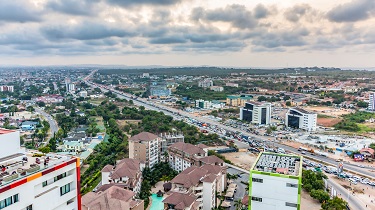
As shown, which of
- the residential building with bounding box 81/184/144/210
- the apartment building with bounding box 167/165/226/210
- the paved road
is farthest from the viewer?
the paved road

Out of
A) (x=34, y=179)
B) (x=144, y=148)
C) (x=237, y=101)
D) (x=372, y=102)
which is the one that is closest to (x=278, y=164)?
(x=34, y=179)

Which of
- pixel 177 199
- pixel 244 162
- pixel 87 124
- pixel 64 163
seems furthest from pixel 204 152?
pixel 87 124

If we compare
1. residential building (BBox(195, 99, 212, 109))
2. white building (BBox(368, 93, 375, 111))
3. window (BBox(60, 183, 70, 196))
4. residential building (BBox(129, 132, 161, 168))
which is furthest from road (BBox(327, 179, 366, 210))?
residential building (BBox(195, 99, 212, 109))

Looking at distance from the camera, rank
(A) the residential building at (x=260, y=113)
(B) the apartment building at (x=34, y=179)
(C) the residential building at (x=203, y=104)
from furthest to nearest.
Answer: (C) the residential building at (x=203, y=104) < (A) the residential building at (x=260, y=113) < (B) the apartment building at (x=34, y=179)

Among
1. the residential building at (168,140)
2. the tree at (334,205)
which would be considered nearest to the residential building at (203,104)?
the residential building at (168,140)

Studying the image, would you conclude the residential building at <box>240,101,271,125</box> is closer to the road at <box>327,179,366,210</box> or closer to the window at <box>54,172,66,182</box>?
the road at <box>327,179,366,210</box>

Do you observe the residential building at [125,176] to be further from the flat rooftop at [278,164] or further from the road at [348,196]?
the road at [348,196]
